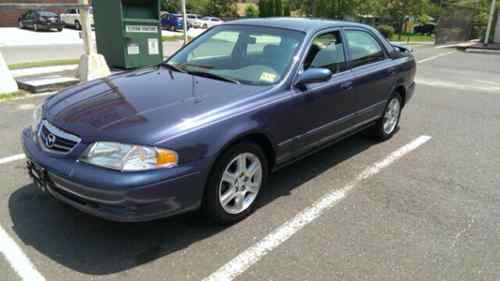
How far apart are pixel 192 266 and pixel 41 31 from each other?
28.9 metres

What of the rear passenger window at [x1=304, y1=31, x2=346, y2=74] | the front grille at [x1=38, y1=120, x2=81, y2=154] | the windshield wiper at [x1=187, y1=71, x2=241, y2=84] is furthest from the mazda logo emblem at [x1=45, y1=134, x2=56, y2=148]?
the rear passenger window at [x1=304, y1=31, x2=346, y2=74]

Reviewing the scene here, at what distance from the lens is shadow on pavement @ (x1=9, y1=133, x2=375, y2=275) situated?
2.82 metres

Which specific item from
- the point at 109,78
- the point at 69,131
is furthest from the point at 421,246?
the point at 109,78

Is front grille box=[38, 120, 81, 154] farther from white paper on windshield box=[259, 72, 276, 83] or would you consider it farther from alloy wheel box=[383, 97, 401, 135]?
alloy wheel box=[383, 97, 401, 135]

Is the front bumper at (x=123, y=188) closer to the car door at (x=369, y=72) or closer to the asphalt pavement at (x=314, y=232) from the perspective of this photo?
the asphalt pavement at (x=314, y=232)

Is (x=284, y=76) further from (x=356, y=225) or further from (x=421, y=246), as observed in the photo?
(x=421, y=246)

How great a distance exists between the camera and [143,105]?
3088 millimetres

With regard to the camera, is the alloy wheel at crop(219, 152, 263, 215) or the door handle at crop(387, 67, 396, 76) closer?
the alloy wheel at crop(219, 152, 263, 215)

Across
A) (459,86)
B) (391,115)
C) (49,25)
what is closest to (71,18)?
(49,25)

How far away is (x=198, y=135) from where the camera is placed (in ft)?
9.32

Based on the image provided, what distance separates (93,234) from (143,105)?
1056 millimetres

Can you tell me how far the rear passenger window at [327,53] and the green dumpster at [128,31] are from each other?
5.83 metres

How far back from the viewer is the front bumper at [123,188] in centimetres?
260

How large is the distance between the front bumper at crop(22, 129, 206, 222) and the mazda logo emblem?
0.07 meters
